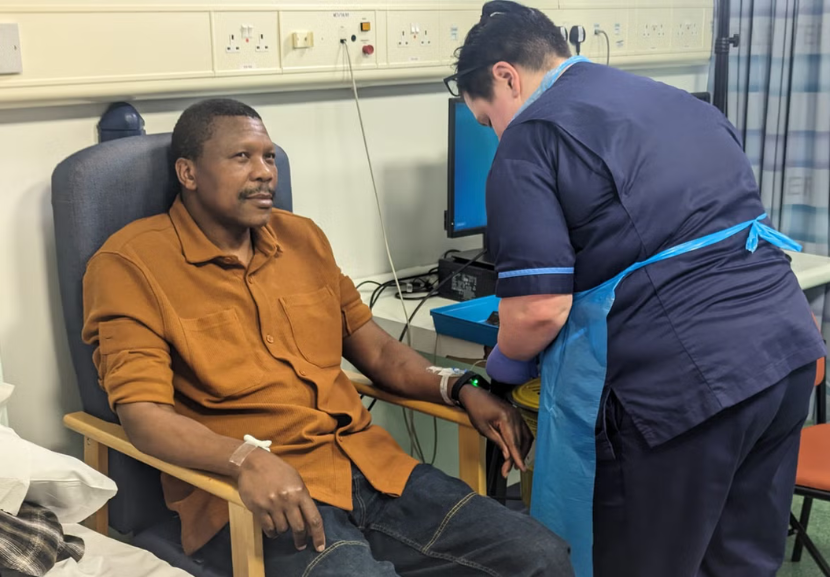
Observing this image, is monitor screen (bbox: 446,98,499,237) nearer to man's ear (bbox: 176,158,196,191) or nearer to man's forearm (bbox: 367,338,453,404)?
man's forearm (bbox: 367,338,453,404)

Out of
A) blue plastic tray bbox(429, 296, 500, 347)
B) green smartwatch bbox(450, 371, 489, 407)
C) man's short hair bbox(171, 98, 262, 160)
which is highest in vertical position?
man's short hair bbox(171, 98, 262, 160)

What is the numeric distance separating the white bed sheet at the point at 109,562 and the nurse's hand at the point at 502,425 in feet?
1.96

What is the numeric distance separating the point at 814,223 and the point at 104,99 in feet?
7.53

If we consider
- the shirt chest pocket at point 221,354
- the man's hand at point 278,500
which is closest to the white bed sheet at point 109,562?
the man's hand at point 278,500

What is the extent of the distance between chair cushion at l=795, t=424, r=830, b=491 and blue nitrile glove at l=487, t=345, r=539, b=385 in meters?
0.72

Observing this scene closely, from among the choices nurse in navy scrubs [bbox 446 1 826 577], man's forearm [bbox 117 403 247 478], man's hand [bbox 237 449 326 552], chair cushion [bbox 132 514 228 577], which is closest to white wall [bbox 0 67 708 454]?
chair cushion [bbox 132 514 228 577]

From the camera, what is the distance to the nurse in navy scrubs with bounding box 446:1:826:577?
156 centimetres

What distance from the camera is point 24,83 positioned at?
186 cm

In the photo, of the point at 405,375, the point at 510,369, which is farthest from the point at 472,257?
the point at 510,369

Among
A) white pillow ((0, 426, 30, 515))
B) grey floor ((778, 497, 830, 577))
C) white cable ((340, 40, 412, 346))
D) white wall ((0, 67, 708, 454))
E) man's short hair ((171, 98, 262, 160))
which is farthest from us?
grey floor ((778, 497, 830, 577))

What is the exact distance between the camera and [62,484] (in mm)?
1512

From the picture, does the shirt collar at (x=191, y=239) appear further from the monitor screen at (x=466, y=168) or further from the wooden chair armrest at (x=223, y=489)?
the monitor screen at (x=466, y=168)

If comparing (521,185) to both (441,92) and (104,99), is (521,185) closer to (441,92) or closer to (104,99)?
(104,99)

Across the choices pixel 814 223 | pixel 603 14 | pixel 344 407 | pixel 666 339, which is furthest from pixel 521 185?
pixel 814 223
